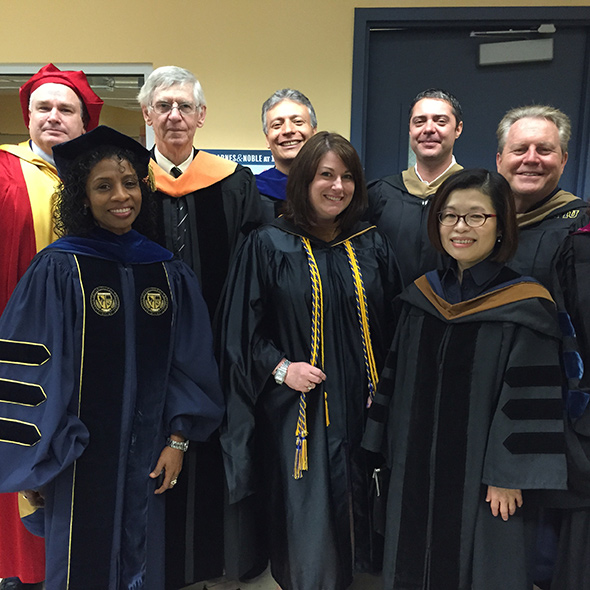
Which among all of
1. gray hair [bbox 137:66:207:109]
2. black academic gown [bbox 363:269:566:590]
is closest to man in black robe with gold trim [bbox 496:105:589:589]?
black academic gown [bbox 363:269:566:590]

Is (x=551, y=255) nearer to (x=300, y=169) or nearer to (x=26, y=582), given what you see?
(x=300, y=169)

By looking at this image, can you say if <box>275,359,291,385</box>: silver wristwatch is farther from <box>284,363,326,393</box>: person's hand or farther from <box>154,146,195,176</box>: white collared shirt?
<box>154,146,195,176</box>: white collared shirt

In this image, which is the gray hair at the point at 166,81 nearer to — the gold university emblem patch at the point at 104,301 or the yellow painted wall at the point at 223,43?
the gold university emblem patch at the point at 104,301

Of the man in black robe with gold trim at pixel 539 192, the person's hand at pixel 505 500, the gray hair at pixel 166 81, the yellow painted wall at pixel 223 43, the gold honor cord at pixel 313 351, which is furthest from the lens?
the yellow painted wall at pixel 223 43

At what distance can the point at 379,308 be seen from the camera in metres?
1.96

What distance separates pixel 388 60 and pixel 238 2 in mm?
1123

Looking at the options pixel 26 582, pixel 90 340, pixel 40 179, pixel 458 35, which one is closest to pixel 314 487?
pixel 90 340

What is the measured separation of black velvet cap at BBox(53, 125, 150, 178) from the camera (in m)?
1.56

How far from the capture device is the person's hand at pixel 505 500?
1566 millimetres

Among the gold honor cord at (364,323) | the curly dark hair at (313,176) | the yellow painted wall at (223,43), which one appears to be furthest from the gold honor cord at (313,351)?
the yellow painted wall at (223,43)

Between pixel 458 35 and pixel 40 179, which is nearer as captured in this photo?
pixel 40 179

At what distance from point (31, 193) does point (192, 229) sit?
0.65 m

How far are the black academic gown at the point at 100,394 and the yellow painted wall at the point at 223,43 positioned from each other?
6.83ft

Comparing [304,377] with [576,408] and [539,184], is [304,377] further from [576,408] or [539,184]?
[539,184]
